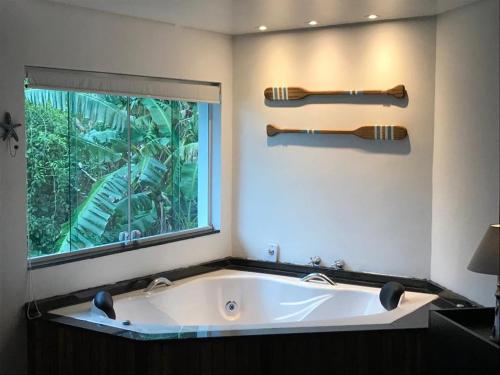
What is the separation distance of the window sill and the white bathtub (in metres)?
0.26

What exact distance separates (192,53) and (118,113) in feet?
2.12

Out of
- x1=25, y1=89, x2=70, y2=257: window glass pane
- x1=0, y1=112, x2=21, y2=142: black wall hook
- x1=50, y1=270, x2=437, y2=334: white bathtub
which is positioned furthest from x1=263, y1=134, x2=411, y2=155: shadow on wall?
x1=0, y1=112, x2=21, y2=142: black wall hook

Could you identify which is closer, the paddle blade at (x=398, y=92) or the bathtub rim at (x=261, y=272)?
the bathtub rim at (x=261, y=272)

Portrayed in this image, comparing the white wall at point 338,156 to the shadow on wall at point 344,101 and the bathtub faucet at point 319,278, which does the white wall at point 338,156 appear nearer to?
the shadow on wall at point 344,101

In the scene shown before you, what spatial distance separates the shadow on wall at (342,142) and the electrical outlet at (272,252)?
685mm

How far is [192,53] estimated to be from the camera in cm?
435

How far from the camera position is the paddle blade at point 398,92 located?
13.1 feet

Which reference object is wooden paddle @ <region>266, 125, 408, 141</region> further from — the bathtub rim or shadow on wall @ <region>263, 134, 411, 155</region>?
the bathtub rim

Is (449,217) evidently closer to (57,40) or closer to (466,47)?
(466,47)

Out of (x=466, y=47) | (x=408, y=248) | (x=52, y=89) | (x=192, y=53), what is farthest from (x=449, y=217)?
(x=52, y=89)

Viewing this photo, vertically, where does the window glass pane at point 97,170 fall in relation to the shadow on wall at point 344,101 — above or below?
below

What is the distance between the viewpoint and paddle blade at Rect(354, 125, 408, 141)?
4.03m

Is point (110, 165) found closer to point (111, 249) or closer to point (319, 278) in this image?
point (111, 249)

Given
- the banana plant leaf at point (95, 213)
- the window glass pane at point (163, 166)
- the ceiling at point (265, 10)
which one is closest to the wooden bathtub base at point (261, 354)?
the banana plant leaf at point (95, 213)
